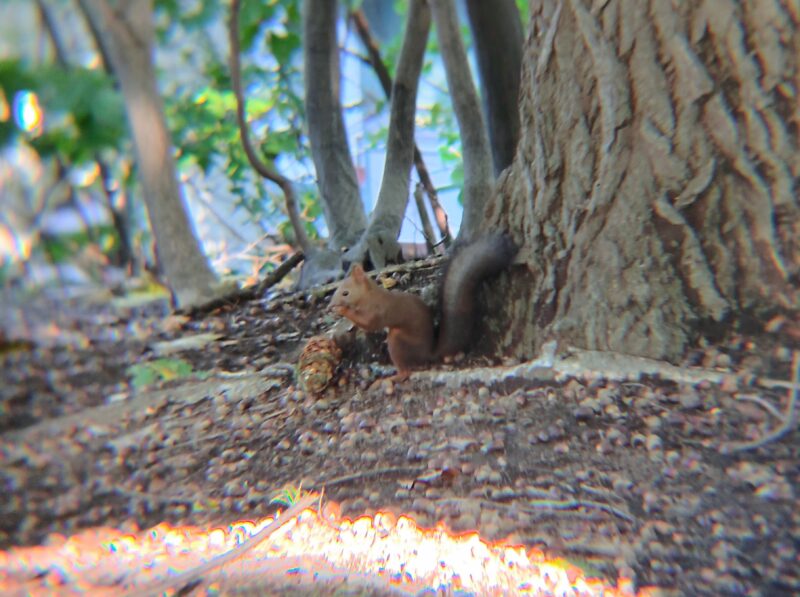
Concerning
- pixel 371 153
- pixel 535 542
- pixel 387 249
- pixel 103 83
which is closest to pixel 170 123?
pixel 103 83

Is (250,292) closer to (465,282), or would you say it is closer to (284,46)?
(465,282)

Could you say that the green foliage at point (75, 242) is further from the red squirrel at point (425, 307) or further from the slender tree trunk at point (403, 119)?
the slender tree trunk at point (403, 119)

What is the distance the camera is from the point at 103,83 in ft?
2.26

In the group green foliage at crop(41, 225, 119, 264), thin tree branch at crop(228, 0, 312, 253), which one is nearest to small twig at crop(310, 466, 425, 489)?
green foliage at crop(41, 225, 119, 264)

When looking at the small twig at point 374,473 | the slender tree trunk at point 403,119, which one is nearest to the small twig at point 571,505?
the small twig at point 374,473

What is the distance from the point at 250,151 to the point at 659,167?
38.6 inches

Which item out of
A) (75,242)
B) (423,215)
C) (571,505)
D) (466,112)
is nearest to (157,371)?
(75,242)

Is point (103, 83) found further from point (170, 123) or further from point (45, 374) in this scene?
point (45, 374)

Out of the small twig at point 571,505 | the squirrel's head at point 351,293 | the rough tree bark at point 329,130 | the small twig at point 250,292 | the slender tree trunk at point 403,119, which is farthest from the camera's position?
the rough tree bark at point 329,130

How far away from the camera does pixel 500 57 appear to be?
1688 mm

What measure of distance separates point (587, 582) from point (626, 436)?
27 cm

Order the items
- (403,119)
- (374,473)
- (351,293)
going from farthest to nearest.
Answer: (403,119) < (351,293) < (374,473)

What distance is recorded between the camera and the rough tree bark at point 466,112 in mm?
1735

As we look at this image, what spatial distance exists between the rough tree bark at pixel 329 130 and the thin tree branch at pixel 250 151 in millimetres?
157
